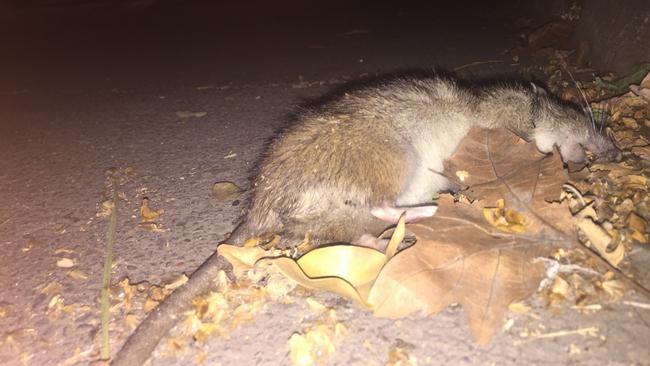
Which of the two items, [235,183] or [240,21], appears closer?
[235,183]

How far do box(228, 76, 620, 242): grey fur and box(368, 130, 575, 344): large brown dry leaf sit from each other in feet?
1.29

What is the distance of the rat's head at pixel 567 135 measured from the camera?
8.70ft

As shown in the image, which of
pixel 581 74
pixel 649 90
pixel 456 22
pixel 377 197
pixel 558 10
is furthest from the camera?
pixel 456 22

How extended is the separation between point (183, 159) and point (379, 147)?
1.63 m

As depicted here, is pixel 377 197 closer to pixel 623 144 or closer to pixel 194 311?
pixel 194 311

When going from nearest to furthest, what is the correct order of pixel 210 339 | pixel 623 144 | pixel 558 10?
pixel 210 339 → pixel 623 144 → pixel 558 10

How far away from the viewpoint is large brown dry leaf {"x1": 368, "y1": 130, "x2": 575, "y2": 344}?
167 centimetres

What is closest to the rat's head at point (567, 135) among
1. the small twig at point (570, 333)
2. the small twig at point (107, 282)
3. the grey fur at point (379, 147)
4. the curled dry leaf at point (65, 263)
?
the grey fur at point (379, 147)

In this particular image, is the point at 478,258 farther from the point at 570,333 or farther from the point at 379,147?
the point at 379,147

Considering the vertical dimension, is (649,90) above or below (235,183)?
above

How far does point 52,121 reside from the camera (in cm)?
428

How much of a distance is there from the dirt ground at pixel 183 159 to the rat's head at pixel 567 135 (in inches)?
37.4

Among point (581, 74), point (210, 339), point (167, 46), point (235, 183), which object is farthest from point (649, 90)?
point (167, 46)

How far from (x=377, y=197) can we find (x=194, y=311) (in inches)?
37.0
